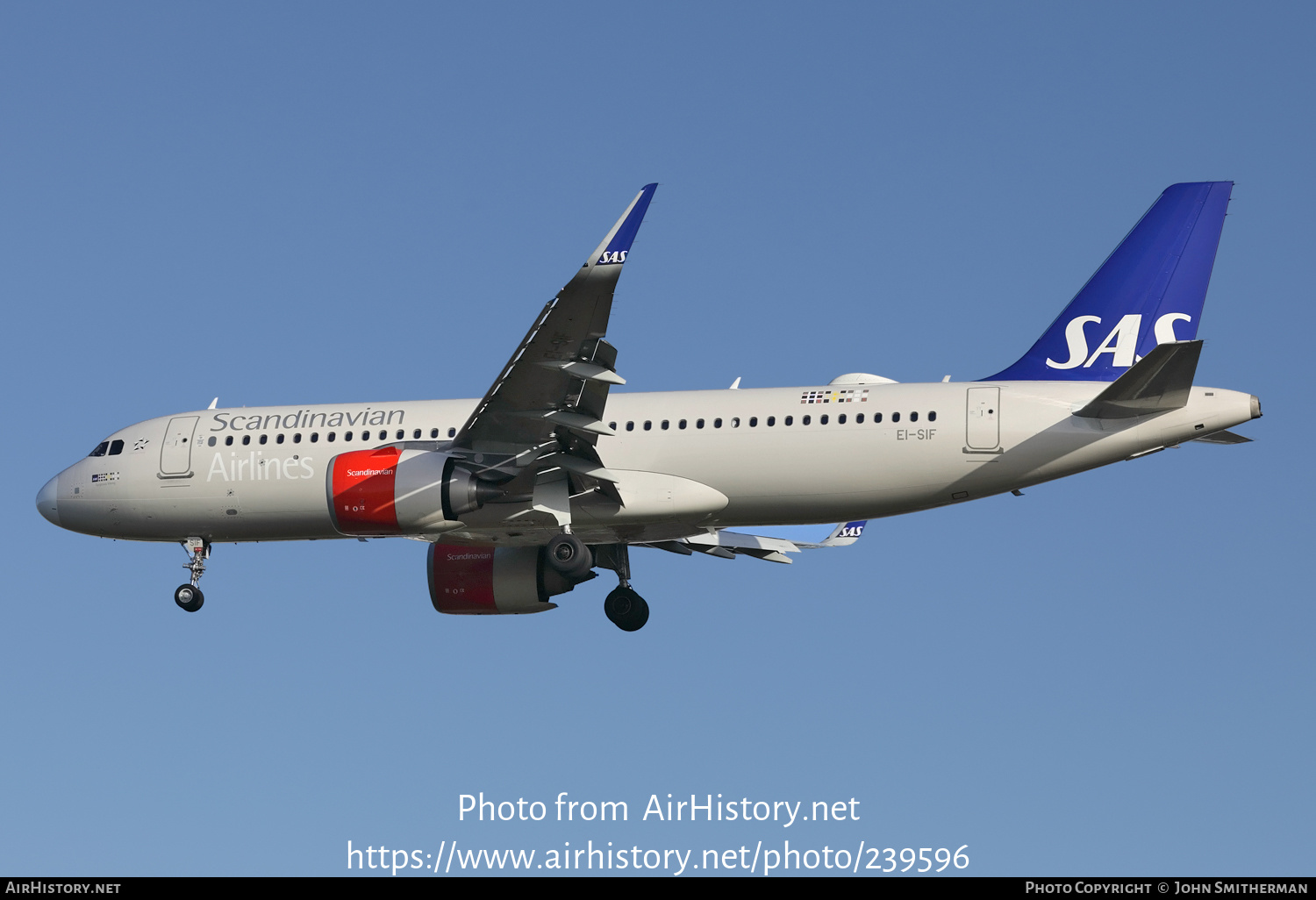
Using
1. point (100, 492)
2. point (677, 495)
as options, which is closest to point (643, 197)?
point (677, 495)

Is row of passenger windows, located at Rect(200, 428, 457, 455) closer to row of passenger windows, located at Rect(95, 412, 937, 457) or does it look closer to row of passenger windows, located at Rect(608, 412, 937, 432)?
row of passenger windows, located at Rect(95, 412, 937, 457)

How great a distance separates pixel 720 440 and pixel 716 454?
0.27m

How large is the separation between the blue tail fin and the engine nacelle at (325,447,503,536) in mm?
9967

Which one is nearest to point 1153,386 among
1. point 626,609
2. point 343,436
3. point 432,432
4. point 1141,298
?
point 1141,298

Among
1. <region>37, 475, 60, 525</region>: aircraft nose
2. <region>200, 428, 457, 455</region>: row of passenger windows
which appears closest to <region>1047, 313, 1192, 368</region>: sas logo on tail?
<region>200, 428, 457, 455</region>: row of passenger windows

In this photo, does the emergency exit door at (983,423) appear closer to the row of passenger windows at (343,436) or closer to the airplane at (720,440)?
the airplane at (720,440)

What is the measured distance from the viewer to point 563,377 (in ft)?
89.3

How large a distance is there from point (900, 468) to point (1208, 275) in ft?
22.4

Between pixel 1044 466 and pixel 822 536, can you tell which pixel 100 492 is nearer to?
pixel 822 536

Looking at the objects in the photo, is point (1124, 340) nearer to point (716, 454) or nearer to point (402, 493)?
point (716, 454)

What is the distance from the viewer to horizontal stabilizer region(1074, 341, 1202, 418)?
25.8 metres

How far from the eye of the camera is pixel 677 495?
95.6 ft

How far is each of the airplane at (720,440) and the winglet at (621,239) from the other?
4.20 ft

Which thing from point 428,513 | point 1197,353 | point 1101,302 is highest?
point 1101,302
